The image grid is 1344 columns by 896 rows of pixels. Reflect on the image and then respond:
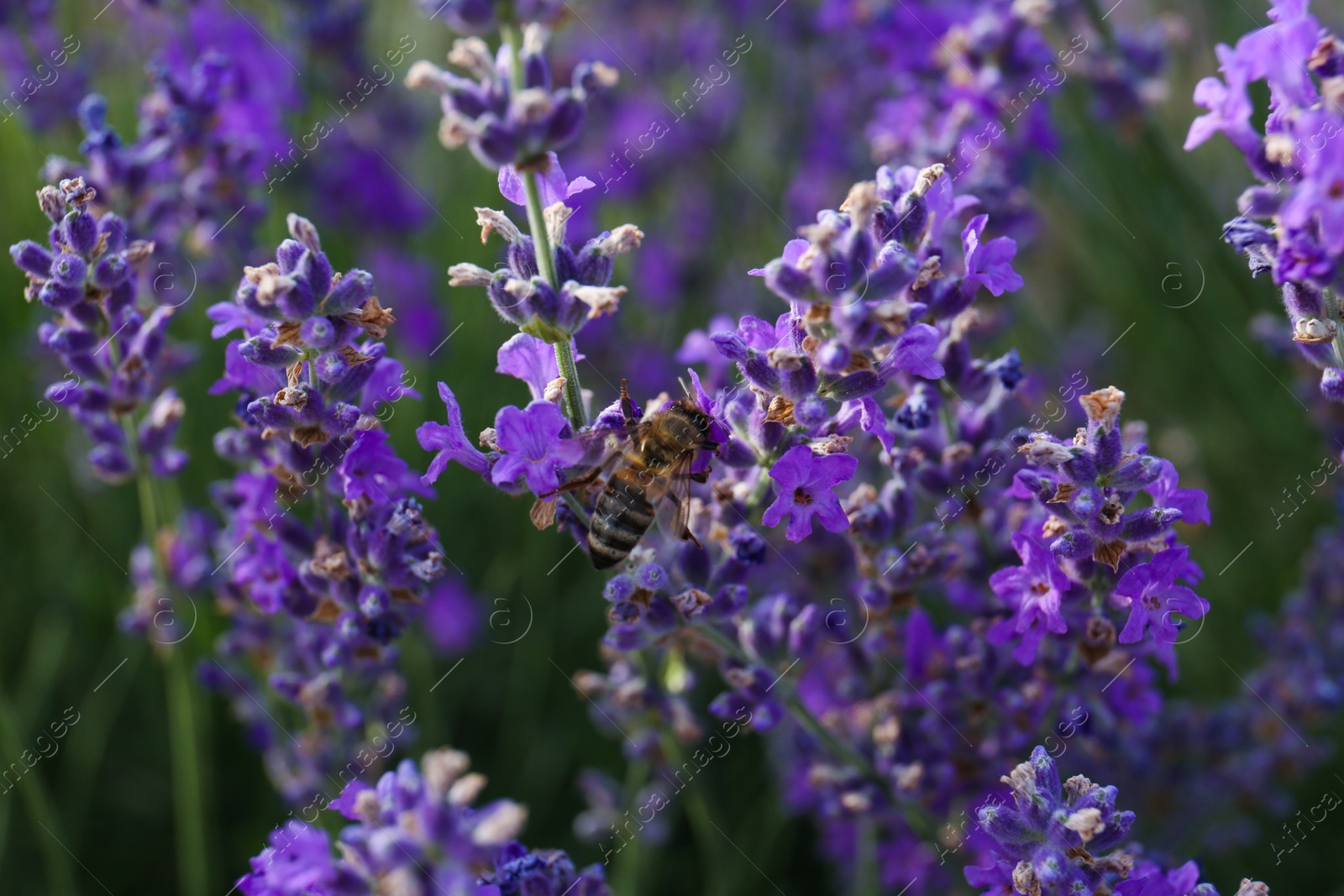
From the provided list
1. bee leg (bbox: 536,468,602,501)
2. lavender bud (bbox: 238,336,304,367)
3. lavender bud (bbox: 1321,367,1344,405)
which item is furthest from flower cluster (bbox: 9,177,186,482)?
lavender bud (bbox: 1321,367,1344,405)

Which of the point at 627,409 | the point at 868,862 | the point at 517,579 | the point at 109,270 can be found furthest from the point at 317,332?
the point at 517,579

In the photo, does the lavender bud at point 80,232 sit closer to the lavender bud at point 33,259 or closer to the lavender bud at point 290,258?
the lavender bud at point 33,259

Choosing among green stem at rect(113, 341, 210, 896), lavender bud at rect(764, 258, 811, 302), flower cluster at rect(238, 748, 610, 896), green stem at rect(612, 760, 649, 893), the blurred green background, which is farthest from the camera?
the blurred green background

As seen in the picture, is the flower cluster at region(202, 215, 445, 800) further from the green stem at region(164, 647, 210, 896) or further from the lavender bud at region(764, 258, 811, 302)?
the lavender bud at region(764, 258, 811, 302)

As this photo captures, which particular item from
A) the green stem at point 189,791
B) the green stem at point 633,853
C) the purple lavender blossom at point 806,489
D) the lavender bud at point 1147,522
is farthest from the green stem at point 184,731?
the lavender bud at point 1147,522

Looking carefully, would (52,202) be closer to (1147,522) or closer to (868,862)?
(1147,522)

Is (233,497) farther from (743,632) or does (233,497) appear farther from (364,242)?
(364,242)

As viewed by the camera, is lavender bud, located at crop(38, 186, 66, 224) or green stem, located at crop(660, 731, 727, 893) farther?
green stem, located at crop(660, 731, 727, 893)
